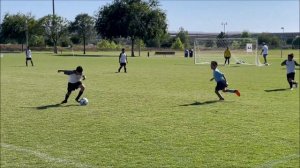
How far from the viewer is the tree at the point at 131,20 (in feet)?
232

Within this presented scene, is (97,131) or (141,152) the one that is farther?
(97,131)

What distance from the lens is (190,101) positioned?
1489 cm

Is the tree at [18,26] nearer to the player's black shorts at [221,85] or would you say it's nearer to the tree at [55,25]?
the tree at [55,25]

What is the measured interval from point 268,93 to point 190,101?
3.85 metres

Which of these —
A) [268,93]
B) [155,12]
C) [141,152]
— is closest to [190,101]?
[268,93]

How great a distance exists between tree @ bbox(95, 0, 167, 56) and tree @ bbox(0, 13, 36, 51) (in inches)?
1086

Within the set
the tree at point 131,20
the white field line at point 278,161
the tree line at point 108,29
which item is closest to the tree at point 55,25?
the tree line at point 108,29

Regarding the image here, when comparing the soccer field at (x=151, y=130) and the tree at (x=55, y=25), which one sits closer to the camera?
the soccer field at (x=151, y=130)

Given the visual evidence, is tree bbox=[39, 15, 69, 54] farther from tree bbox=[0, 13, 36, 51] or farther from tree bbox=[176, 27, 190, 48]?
tree bbox=[176, 27, 190, 48]

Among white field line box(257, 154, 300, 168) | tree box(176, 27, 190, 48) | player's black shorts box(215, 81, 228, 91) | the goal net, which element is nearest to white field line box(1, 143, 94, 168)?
white field line box(257, 154, 300, 168)

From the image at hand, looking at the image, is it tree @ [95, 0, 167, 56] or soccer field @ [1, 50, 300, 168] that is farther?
tree @ [95, 0, 167, 56]

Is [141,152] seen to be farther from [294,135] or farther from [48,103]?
[48,103]

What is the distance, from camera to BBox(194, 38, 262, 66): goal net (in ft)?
147

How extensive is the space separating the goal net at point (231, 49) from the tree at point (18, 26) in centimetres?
5333
